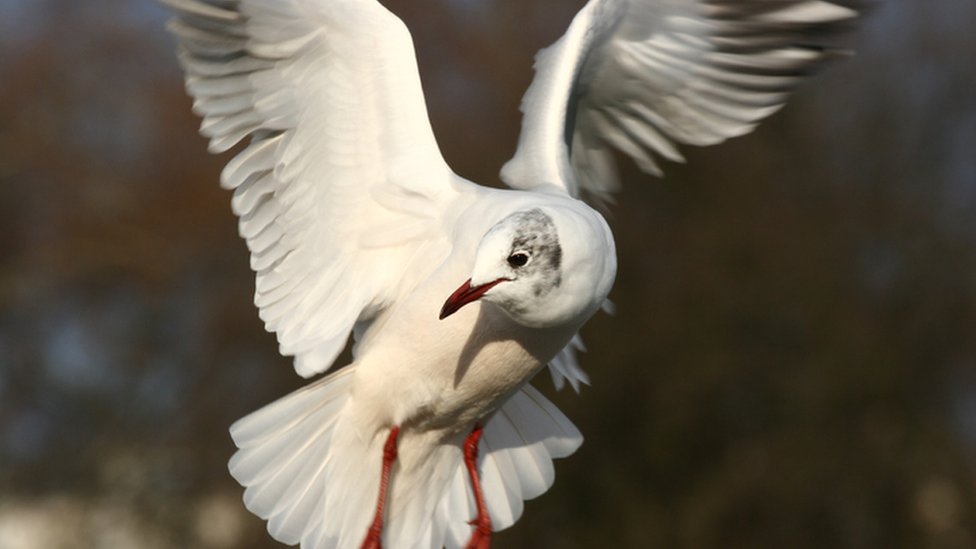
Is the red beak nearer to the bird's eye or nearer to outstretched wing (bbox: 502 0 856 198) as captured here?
the bird's eye

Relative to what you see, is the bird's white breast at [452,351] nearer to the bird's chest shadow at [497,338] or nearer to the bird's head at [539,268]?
the bird's chest shadow at [497,338]

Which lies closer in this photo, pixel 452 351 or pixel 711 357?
pixel 452 351

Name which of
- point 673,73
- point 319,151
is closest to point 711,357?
point 673,73

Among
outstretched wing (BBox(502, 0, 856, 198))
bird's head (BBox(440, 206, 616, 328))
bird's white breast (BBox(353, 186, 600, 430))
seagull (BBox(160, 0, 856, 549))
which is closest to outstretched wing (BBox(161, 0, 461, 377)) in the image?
seagull (BBox(160, 0, 856, 549))

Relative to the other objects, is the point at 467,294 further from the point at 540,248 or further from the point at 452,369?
the point at 452,369

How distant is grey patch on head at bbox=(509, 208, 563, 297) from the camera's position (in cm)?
441

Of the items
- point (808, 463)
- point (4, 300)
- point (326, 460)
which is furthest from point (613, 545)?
point (326, 460)

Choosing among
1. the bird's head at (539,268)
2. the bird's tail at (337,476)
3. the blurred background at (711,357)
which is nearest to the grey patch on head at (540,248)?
the bird's head at (539,268)

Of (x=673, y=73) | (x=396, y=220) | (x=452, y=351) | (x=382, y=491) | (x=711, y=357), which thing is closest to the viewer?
(x=452, y=351)

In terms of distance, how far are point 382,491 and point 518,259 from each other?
128 cm

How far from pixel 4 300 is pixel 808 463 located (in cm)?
769

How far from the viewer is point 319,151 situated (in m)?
5.28

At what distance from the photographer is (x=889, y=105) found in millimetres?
14734

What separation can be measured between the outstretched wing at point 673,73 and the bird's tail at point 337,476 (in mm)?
931
